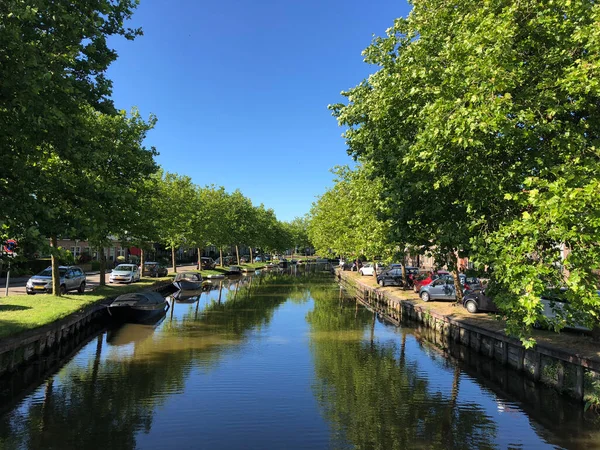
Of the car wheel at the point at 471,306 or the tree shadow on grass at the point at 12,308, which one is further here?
the car wheel at the point at 471,306

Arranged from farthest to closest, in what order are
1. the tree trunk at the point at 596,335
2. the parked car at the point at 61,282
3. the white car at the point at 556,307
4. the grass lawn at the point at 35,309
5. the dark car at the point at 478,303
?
the parked car at the point at 61,282 → the dark car at the point at 478,303 → the grass lawn at the point at 35,309 → the tree trunk at the point at 596,335 → the white car at the point at 556,307

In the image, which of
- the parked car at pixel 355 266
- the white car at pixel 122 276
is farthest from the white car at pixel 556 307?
the parked car at pixel 355 266

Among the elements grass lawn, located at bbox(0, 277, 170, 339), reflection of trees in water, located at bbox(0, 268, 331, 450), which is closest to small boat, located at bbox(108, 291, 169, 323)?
grass lawn, located at bbox(0, 277, 170, 339)

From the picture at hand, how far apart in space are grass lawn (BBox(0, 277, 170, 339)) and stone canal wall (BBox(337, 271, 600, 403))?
1648 cm

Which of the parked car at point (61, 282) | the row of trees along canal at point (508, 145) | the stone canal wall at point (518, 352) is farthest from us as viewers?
the parked car at point (61, 282)

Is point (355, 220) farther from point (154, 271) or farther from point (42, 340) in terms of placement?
point (154, 271)

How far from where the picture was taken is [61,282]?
2408cm

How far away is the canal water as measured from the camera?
8.96 metres

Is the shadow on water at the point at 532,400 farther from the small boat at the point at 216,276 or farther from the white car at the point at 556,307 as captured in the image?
the small boat at the point at 216,276

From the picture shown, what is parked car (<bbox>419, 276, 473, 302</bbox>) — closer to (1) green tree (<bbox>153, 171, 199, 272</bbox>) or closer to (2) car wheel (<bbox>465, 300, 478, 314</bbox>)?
(2) car wheel (<bbox>465, 300, 478, 314</bbox>)

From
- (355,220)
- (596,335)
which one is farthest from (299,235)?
(596,335)

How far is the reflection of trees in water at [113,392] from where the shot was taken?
29.0 ft

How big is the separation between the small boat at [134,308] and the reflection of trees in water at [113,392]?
1.39 meters

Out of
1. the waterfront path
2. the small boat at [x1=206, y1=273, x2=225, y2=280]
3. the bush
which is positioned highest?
the bush
